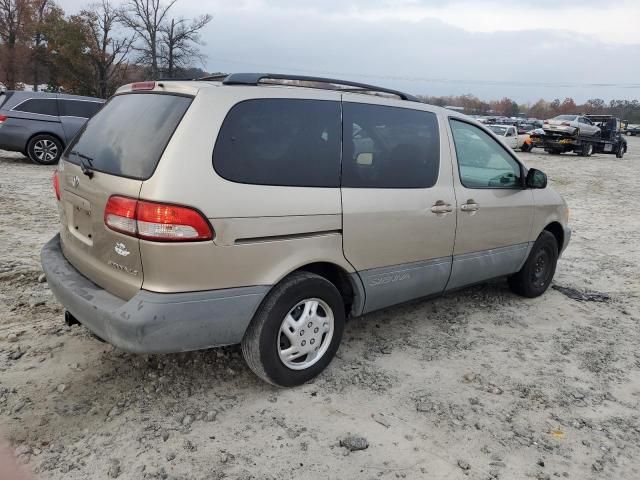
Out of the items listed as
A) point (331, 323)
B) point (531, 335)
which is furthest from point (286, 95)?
point (531, 335)

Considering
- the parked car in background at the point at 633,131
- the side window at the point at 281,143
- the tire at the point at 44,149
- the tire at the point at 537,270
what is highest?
the parked car in background at the point at 633,131

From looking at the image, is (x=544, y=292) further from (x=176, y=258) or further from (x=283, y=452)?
(x=176, y=258)

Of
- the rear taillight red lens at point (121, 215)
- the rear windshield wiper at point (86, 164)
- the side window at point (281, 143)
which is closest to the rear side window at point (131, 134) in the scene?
the rear windshield wiper at point (86, 164)

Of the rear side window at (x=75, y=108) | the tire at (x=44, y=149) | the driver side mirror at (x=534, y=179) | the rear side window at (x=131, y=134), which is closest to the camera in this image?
the rear side window at (x=131, y=134)

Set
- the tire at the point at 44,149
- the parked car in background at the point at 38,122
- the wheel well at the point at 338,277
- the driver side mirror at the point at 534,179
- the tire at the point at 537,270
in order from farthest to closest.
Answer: the tire at the point at 44,149 < the parked car in background at the point at 38,122 < the tire at the point at 537,270 < the driver side mirror at the point at 534,179 < the wheel well at the point at 338,277

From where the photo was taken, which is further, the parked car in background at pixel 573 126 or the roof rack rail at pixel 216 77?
the parked car in background at pixel 573 126

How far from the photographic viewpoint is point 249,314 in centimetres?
282

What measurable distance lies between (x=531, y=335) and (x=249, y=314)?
2.57 m

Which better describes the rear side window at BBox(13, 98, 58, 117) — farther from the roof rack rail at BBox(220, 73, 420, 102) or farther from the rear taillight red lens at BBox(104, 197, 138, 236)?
the rear taillight red lens at BBox(104, 197, 138, 236)

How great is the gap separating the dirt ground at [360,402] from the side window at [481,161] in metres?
1.19

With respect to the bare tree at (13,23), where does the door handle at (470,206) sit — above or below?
below

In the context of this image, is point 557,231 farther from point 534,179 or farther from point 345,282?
point 345,282

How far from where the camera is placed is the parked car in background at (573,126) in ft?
82.2

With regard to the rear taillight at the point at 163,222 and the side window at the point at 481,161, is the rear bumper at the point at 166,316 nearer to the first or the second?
the rear taillight at the point at 163,222
